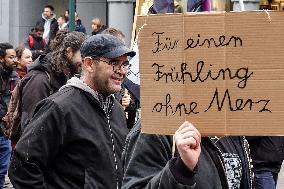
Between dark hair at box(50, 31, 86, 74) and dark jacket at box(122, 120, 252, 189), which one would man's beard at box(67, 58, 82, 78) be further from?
dark jacket at box(122, 120, 252, 189)

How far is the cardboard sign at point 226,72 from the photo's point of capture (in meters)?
3.26

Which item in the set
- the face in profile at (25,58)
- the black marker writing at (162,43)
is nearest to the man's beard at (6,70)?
the face in profile at (25,58)

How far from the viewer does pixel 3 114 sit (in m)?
9.22

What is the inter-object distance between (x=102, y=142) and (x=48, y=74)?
2.63 m

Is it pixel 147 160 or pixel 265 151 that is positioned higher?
pixel 147 160

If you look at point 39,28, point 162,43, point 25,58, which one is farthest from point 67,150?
point 39,28

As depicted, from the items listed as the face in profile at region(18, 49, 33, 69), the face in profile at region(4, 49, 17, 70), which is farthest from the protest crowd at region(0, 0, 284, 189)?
the face in profile at region(18, 49, 33, 69)

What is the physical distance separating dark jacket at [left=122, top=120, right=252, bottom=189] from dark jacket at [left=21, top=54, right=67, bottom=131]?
389 centimetres

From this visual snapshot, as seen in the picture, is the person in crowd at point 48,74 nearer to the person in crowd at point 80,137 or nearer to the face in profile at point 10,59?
the person in crowd at point 80,137

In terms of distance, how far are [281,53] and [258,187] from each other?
359 centimetres

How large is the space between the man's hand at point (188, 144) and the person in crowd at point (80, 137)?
1.69m

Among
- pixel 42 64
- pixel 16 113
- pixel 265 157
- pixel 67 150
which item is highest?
pixel 42 64

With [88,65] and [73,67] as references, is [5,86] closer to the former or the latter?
[73,67]

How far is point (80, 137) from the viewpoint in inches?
192
